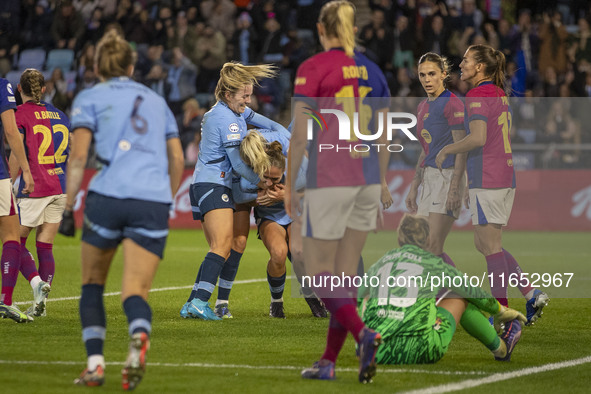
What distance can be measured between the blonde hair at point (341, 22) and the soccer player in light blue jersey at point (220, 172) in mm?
2890

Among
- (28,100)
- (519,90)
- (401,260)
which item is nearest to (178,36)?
(519,90)

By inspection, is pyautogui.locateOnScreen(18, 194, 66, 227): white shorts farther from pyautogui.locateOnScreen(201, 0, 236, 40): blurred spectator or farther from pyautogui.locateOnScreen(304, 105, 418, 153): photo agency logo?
pyautogui.locateOnScreen(201, 0, 236, 40): blurred spectator

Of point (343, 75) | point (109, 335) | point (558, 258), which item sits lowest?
point (558, 258)

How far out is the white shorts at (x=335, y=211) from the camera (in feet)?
19.4

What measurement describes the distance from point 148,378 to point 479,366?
2.16m

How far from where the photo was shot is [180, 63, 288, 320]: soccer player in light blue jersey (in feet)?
28.9

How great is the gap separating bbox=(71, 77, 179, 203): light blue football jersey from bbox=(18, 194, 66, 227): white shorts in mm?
4269

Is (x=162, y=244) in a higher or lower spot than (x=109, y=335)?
higher

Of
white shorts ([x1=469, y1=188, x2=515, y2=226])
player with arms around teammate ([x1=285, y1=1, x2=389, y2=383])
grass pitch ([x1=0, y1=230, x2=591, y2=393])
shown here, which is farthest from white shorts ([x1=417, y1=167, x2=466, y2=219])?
player with arms around teammate ([x1=285, y1=1, x2=389, y2=383])

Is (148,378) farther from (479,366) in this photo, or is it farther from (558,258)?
(558,258)

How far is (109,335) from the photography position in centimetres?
774

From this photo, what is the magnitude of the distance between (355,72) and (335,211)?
82cm

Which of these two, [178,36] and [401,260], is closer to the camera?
[401,260]

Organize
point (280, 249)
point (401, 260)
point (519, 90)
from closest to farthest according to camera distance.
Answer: point (401, 260)
point (280, 249)
point (519, 90)
